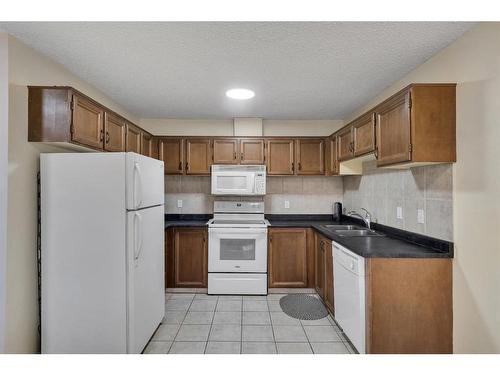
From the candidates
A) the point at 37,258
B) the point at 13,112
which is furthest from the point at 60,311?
the point at 13,112

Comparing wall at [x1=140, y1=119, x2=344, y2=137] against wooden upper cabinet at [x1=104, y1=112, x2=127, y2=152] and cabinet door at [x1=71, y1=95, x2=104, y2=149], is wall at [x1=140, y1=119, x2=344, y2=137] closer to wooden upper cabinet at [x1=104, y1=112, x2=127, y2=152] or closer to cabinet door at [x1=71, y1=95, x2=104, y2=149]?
wooden upper cabinet at [x1=104, y1=112, x2=127, y2=152]

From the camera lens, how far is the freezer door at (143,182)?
75.1 inches

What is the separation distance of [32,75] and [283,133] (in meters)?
2.84

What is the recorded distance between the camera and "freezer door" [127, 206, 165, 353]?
6.26 feet

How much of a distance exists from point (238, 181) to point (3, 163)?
2.33 metres

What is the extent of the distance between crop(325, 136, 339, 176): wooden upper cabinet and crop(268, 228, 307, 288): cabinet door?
0.85 metres

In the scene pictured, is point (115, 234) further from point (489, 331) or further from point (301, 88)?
point (489, 331)

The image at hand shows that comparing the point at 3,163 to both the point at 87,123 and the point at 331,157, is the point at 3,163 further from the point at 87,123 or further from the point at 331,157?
the point at 331,157

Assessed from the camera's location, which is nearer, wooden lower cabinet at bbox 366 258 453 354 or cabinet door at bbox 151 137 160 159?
wooden lower cabinet at bbox 366 258 453 354

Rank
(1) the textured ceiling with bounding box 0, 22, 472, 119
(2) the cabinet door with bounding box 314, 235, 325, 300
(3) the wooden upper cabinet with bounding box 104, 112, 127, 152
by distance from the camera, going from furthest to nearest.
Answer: (2) the cabinet door with bounding box 314, 235, 325, 300, (3) the wooden upper cabinet with bounding box 104, 112, 127, 152, (1) the textured ceiling with bounding box 0, 22, 472, 119

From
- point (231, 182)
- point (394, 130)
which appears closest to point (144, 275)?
point (231, 182)

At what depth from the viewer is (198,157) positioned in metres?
3.63

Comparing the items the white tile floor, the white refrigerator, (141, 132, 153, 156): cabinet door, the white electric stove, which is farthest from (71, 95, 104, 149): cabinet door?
the white tile floor

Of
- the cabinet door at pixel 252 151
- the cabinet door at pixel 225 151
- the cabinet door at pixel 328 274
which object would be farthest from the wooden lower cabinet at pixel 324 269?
the cabinet door at pixel 225 151
